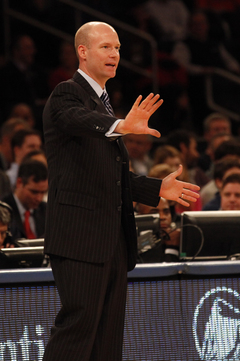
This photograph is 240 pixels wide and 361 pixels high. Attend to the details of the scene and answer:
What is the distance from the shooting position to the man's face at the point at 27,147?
5.73m

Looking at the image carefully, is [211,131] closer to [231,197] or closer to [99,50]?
[231,197]

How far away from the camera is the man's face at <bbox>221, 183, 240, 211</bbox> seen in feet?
13.9

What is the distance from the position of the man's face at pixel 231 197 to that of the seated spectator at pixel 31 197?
134 cm

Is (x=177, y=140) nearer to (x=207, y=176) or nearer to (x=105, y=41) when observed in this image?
(x=207, y=176)

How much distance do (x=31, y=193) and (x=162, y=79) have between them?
4.66m

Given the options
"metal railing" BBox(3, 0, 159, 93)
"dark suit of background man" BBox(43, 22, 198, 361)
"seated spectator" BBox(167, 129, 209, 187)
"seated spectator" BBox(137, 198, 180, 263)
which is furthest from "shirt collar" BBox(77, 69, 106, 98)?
"metal railing" BBox(3, 0, 159, 93)

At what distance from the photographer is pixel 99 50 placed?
7.30 feet

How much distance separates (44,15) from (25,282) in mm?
6561

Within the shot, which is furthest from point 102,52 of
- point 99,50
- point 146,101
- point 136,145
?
point 136,145

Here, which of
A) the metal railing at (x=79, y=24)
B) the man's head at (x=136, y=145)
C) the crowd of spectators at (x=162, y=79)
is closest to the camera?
the crowd of spectators at (x=162, y=79)

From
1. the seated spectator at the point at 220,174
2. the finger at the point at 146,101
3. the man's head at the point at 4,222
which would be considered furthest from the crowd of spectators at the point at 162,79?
the finger at the point at 146,101

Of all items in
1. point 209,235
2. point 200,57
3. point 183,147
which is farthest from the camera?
point 200,57

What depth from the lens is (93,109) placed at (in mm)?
2229

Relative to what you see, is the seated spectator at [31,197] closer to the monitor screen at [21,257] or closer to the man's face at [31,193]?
the man's face at [31,193]
